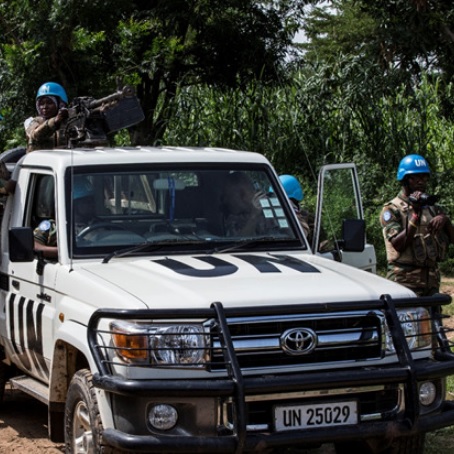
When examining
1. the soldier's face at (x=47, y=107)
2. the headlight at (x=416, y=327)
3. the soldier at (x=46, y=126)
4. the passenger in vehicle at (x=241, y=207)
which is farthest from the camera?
the soldier's face at (x=47, y=107)

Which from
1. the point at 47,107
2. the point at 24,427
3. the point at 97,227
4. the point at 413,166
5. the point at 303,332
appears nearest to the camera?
the point at 303,332

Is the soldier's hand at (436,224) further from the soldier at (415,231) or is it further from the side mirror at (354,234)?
the side mirror at (354,234)

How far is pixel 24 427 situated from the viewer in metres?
7.37

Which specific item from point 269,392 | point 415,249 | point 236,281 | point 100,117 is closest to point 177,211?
point 236,281

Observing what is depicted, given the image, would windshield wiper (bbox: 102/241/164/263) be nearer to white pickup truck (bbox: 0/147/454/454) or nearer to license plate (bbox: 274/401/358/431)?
white pickup truck (bbox: 0/147/454/454)

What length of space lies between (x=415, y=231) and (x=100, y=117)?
2598mm

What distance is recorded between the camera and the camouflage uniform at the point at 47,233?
6.65 meters

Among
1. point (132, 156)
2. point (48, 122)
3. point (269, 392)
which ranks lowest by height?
point (269, 392)

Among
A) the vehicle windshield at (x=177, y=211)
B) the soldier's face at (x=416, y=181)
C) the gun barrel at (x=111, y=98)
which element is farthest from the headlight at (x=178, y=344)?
the soldier's face at (x=416, y=181)

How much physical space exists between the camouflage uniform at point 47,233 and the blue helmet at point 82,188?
28cm

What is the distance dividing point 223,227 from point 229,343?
1.66 metres

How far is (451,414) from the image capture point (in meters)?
5.50

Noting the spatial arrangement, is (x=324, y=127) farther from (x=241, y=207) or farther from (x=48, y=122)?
(x=241, y=207)

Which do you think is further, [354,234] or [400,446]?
[354,234]
